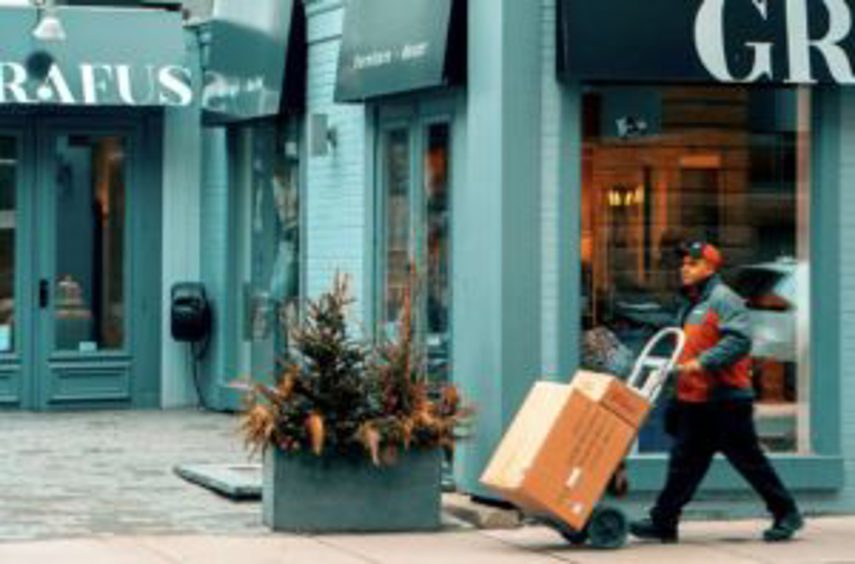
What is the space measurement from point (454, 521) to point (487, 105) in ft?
8.98

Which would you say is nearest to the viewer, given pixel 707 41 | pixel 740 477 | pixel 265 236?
pixel 707 41

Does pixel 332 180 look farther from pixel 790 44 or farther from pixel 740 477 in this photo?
pixel 740 477

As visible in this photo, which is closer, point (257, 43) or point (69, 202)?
point (257, 43)

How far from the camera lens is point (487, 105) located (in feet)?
49.2

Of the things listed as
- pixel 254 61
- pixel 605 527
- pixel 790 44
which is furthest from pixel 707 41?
pixel 254 61

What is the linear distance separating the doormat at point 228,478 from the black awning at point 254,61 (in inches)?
155

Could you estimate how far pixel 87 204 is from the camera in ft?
74.0

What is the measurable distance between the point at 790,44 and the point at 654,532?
3.37 m

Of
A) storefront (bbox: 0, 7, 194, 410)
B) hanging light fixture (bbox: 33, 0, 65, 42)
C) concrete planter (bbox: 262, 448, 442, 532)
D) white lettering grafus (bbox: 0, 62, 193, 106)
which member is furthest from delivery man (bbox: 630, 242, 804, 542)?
storefront (bbox: 0, 7, 194, 410)

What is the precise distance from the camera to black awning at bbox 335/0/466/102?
15414 mm

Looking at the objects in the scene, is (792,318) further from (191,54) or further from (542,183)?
(191,54)

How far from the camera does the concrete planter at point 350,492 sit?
14055 millimetres

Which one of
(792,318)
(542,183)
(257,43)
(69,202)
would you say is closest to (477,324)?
(542,183)

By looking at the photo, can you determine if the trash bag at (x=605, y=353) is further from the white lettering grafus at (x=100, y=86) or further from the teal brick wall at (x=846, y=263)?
the white lettering grafus at (x=100, y=86)
